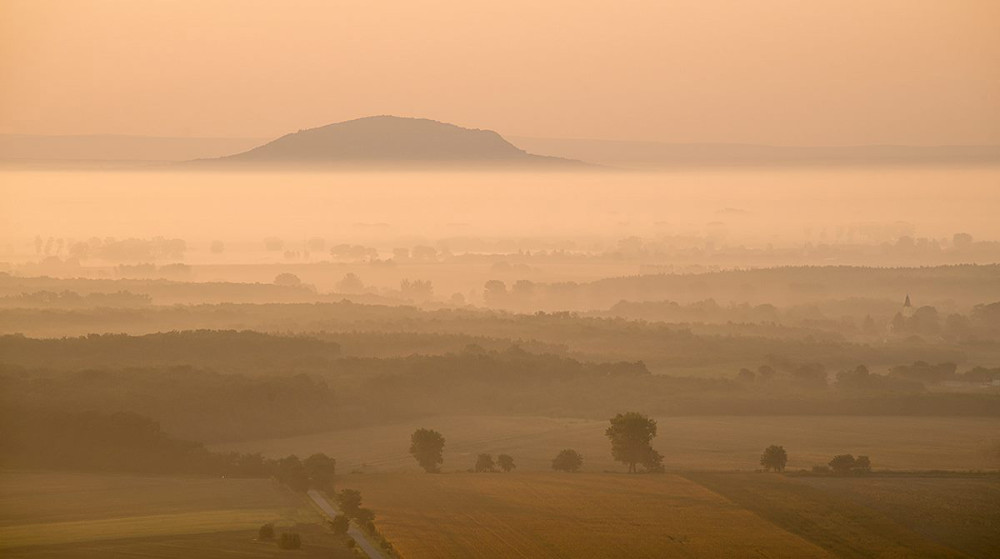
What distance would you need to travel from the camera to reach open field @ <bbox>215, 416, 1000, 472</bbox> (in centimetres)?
10012

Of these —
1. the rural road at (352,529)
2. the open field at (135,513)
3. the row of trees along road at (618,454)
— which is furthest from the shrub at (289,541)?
the row of trees along road at (618,454)

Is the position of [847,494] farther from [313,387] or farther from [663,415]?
[313,387]

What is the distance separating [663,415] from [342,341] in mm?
56336

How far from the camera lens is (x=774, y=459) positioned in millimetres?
95500

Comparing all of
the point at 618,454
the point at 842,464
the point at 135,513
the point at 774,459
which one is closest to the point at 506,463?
the point at 618,454

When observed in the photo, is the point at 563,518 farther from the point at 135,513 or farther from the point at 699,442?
the point at 699,442

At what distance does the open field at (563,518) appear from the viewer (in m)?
70.9

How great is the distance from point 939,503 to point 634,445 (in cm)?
2065

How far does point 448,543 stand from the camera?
72250 millimetres

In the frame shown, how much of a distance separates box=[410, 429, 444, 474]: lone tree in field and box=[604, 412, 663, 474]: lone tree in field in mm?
10881

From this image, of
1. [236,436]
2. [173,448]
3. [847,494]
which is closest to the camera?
[847,494]

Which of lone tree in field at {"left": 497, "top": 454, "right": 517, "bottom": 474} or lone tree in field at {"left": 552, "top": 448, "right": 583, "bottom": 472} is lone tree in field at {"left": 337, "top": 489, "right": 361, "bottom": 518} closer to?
lone tree in field at {"left": 497, "top": 454, "right": 517, "bottom": 474}

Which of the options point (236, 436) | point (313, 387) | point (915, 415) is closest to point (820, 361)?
point (915, 415)

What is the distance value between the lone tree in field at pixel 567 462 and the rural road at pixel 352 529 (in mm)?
16407
